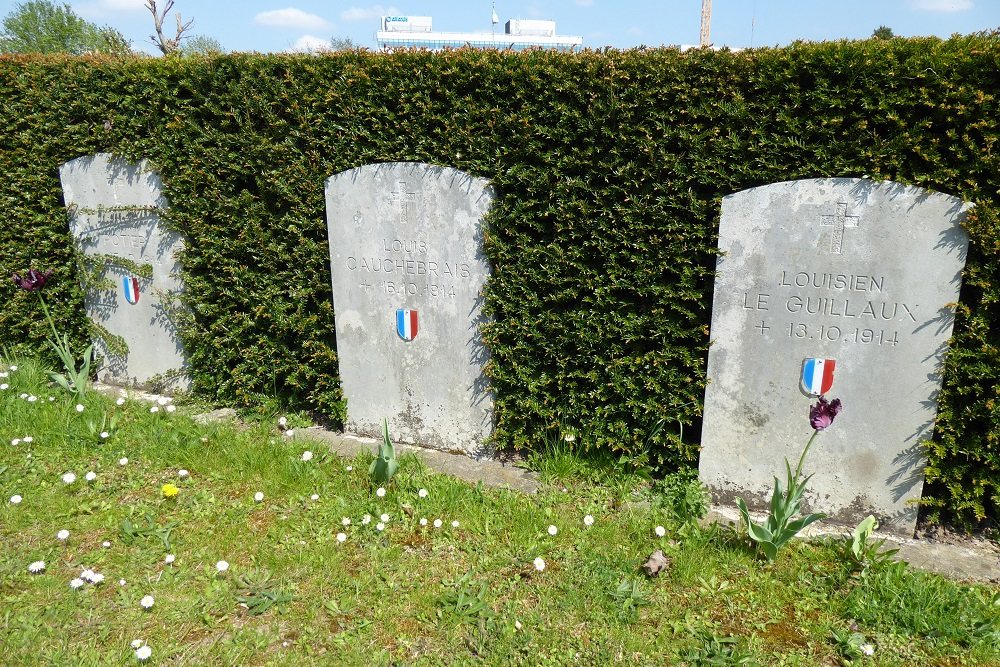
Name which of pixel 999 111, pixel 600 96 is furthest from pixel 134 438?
pixel 999 111

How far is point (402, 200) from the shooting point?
12.7ft

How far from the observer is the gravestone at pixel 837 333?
302 cm

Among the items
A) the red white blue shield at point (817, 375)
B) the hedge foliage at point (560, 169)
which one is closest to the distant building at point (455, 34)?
the hedge foliage at point (560, 169)

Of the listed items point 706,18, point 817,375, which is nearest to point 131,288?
point 817,375

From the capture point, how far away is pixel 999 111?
9.17 ft

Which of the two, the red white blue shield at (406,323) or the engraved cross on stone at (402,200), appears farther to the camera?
the red white blue shield at (406,323)

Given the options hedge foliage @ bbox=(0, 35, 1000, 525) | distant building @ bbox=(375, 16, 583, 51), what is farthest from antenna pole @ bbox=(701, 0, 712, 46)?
hedge foliage @ bbox=(0, 35, 1000, 525)

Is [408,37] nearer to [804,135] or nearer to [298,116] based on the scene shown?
[298,116]

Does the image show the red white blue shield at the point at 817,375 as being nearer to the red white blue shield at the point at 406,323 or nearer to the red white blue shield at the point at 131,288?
the red white blue shield at the point at 406,323

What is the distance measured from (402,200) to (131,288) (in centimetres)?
244

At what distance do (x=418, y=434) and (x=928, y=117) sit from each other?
3.24 metres

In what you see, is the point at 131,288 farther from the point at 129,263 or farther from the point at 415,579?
the point at 415,579

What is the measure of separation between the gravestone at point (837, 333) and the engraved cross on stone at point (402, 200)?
1.79 metres

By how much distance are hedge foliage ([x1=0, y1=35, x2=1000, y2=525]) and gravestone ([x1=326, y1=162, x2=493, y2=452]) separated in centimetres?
12
